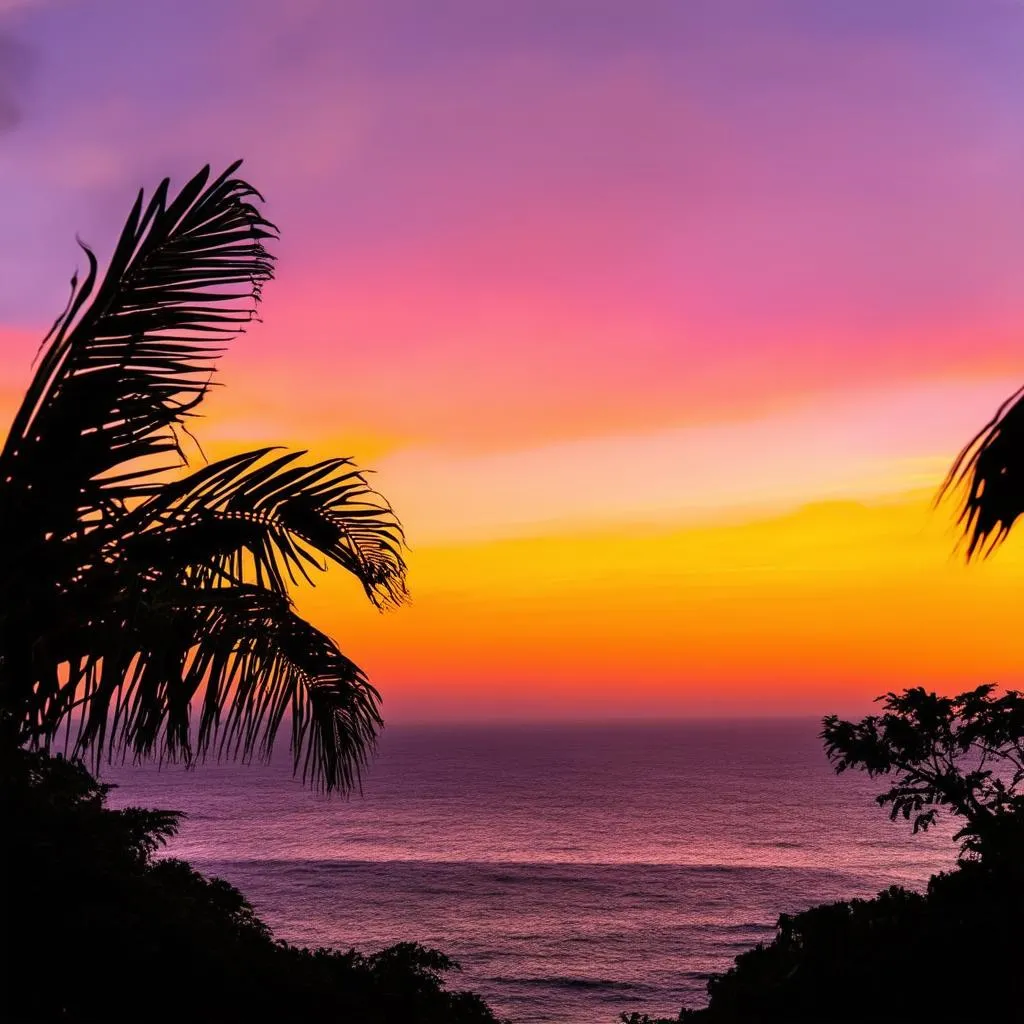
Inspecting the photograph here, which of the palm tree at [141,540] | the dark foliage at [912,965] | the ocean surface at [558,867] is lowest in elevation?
the ocean surface at [558,867]

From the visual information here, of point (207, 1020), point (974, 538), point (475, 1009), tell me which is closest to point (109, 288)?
point (974, 538)

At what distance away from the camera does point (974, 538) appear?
5.63 ft

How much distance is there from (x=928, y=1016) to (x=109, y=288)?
1168cm

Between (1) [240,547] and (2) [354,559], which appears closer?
(1) [240,547]

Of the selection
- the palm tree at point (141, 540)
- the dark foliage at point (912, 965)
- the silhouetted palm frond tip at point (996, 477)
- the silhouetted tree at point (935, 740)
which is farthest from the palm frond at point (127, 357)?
the silhouetted tree at point (935, 740)

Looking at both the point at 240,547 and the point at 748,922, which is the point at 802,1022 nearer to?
the point at 240,547

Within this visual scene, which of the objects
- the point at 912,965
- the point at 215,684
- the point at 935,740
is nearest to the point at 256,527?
the point at 215,684

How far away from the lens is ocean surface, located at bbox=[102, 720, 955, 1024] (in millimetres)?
61406

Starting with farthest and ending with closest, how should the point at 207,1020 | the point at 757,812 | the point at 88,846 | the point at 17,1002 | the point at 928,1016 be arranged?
the point at 757,812 < the point at 928,1016 < the point at 88,846 < the point at 207,1020 < the point at 17,1002

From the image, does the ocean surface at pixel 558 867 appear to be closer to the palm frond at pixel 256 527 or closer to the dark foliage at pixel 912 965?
the dark foliage at pixel 912 965

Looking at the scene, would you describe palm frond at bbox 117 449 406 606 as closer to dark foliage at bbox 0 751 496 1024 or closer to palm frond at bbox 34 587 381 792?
palm frond at bbox 34 587 381 792

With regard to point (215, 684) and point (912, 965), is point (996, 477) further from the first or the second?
point (912, 965)

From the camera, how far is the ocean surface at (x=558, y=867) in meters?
61.4

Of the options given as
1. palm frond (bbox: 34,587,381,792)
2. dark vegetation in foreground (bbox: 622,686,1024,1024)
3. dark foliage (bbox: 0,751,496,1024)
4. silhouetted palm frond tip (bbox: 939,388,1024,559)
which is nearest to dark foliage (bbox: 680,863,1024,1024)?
dark vegetation in foreground (bbox: 622,686,1024,1024)
